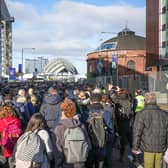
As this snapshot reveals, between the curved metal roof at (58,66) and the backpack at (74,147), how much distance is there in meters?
178

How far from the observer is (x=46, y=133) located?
6871 millimetres

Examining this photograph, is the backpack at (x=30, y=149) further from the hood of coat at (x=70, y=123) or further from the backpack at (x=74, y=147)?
the hood of coat at (x=70, y=123)

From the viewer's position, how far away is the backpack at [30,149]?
625cm

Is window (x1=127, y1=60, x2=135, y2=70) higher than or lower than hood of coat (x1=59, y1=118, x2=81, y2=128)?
higher

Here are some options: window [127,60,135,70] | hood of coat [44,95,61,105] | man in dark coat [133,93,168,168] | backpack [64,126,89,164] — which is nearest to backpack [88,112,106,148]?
man in dark coat [133,93,168,168]

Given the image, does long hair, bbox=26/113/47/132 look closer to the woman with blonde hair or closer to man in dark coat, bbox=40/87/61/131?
the woman with blonde hair

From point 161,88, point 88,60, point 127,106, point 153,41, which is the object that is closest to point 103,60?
point 88,60

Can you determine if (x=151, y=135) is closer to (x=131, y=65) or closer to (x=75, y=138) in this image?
(x=75, y=138)

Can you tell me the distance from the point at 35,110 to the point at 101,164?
431 centimetres

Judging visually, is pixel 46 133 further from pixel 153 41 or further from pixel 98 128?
pixel 153 41

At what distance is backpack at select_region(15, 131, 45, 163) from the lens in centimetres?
625

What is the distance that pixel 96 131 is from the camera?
322 inches

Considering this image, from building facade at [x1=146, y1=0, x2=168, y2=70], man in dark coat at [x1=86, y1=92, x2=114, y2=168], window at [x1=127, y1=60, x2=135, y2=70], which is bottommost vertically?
man in dark coat at [x1=86, y1=92, x2=114, y2=168]

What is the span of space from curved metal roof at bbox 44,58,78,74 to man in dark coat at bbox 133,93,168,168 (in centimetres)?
17687
